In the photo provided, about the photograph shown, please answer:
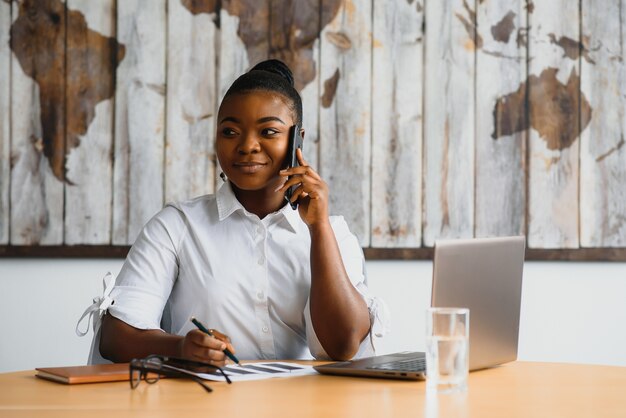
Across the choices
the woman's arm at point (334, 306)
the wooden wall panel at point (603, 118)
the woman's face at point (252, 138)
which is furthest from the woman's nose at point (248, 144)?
the wooden wall panel at point (603, 118)

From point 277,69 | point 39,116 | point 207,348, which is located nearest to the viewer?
point 207,348

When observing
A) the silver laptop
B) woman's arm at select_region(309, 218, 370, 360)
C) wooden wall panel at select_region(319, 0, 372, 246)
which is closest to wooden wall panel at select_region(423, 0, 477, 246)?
wooden wall panel at select_region(319, 0, 372, 246)

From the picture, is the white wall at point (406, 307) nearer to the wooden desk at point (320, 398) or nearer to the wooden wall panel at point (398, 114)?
the wooden wall panel at point (398, 114)

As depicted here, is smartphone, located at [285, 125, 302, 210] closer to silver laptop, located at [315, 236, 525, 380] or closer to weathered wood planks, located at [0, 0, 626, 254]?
silver laptop, located at [315, 236, 525, 380]

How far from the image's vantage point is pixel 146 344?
1.67 meters

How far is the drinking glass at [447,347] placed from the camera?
1.27 meters

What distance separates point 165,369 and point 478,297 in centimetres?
53

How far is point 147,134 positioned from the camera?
266 cm

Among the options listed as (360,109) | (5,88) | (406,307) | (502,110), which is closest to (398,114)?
(360,109)

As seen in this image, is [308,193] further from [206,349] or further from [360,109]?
[360,109]

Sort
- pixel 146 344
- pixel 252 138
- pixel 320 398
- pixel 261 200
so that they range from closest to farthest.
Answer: pixel 320 398 → pixel 146 344 → pixel 252 138 → pixel 261 200

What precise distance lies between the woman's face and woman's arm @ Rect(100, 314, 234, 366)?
0.41m

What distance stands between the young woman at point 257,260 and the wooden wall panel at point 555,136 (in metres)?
0.94

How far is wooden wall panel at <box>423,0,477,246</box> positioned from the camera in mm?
2686
